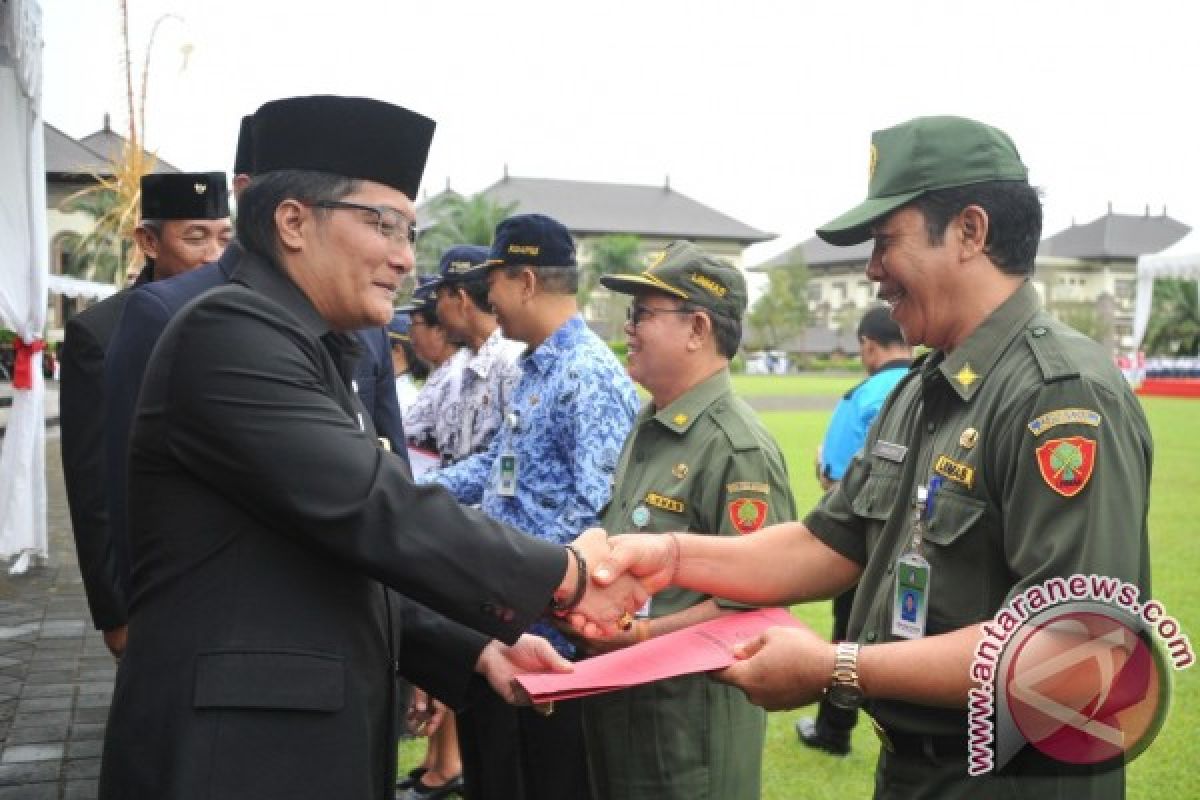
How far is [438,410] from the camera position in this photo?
6.12 meters

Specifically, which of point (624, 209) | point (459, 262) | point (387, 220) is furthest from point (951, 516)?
point (624, 209)

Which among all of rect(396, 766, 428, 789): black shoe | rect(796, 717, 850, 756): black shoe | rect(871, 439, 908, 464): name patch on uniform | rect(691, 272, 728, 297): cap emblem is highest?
rect(691, 272, 728, 297): cap emblem

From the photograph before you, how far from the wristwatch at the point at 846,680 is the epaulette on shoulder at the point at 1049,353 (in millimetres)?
650

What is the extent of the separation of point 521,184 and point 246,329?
95147 mm

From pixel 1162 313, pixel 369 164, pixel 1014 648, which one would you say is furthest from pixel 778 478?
pixel 1162 313

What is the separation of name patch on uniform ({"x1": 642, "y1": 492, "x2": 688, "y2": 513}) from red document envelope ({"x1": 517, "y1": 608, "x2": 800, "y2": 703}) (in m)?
0.65

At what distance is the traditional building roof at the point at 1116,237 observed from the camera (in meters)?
98.5

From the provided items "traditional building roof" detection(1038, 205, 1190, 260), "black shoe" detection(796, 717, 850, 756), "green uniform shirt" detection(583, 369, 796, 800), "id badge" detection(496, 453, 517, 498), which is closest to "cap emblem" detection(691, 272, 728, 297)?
"green uniform shirt" detection(583, 369, 796, 800)

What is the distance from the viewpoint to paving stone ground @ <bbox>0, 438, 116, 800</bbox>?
471cm

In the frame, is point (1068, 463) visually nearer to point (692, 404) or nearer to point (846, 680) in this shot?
point (846, 680)

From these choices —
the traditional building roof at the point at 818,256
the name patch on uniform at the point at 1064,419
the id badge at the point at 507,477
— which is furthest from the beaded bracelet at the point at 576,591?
the traditional building roof at the point at 818,256

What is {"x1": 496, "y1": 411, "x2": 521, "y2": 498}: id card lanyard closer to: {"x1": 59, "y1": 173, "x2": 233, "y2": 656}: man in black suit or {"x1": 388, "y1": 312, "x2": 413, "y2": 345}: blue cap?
{"x1": 59, "y1": 173, "x2": 233, "y2": 656}: man in black suit

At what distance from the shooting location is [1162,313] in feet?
198

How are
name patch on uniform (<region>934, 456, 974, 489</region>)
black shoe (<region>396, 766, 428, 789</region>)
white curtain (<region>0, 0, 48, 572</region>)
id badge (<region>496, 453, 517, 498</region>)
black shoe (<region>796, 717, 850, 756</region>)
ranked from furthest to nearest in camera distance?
white curtain (<region>0, 0, 48, 572</region>) → black shoe (<region>796, 717, 850, 756</region>) → black shoe (<region>396, 766, 428, 789</region>) → id badge (<region>496, 453, 517, 498</region>) → name patch on uniform (<region>934, 456, 974, 489</region>)
